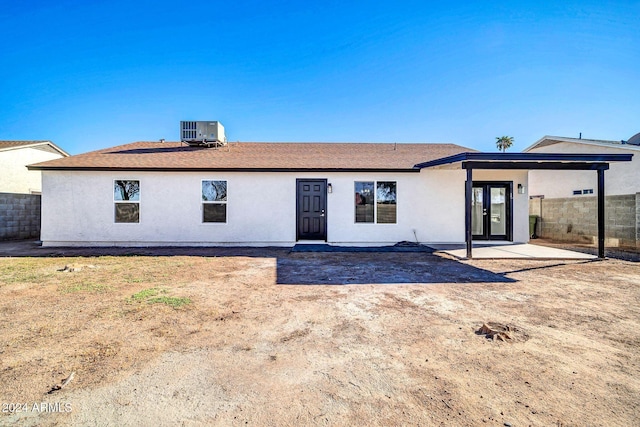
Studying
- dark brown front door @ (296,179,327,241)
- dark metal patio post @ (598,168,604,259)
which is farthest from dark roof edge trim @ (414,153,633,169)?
dark brown front door @ (296,179,327,241)

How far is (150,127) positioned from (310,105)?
335 inches

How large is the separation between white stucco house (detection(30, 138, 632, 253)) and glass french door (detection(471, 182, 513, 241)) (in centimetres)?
40

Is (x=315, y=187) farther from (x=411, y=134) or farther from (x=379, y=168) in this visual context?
(x=411, y=134)

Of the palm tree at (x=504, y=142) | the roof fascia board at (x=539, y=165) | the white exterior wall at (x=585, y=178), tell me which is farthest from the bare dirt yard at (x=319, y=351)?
the palm tree at (x=504, y=142)

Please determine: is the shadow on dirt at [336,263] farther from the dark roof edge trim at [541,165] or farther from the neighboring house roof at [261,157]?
the dark roof edge trim at [541,165]

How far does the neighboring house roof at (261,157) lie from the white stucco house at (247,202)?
0.07 metres

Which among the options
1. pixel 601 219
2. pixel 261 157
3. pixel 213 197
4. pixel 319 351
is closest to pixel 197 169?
pixel 213 197

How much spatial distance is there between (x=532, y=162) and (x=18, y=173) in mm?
21148

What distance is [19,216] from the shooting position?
12633mm

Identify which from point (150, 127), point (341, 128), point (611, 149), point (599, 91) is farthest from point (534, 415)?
point (150, 127)

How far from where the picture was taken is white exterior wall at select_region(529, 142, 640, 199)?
33.7ft

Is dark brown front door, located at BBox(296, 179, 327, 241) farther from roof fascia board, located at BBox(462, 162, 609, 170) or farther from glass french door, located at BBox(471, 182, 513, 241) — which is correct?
glass french door, located at BBox(471, 182, 513, 241)

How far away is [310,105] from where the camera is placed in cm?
1569

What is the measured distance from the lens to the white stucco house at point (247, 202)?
33.3ft
